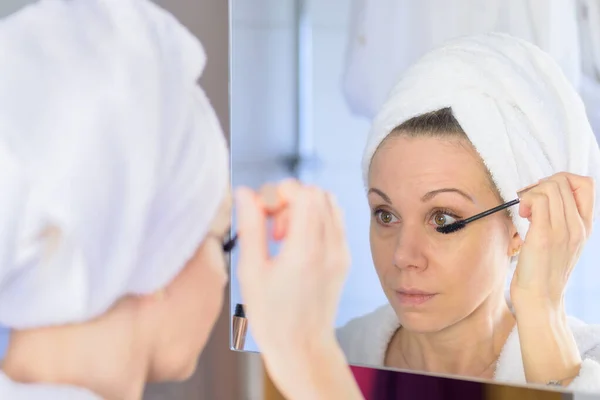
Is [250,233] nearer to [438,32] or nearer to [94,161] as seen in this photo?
[94,161]

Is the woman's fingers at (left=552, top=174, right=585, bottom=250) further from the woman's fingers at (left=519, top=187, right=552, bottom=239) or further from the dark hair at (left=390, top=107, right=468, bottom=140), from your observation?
the dark hair at (left=390, top=107, right=468, bottom=140)

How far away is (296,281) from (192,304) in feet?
0.65

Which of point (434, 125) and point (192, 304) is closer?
point (434, 125)

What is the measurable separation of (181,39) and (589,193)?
708 mm

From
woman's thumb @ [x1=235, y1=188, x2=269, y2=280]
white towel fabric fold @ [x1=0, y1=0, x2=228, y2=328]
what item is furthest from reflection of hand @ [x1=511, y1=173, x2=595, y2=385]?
white towel fabric fold @ [x1=0, y1=0, x2=228, y2=328]

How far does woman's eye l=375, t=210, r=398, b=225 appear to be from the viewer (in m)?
1.15

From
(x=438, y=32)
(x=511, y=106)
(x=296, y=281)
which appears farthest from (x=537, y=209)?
(x=296, y=281)

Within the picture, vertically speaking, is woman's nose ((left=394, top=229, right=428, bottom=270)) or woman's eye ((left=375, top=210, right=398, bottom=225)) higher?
woman's eye ((left=375, top=210, right=398, bottom=225))

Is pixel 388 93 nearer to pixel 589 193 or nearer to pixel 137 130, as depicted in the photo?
pixel 589 193

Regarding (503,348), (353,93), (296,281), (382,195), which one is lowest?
(503,348)

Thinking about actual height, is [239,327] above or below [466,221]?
below

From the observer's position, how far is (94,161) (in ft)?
4.09

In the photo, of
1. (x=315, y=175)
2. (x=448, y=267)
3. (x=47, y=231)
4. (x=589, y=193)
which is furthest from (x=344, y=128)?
(x=47, y=231)

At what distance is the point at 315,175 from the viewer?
1.23 m
